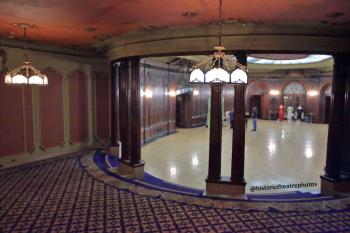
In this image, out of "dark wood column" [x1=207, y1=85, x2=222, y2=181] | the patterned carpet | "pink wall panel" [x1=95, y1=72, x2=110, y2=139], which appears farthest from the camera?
"pink wall panel" [x1=95, y1=72, x2=110, y2=139]

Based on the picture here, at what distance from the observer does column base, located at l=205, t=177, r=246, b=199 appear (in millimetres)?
Answer: 5496

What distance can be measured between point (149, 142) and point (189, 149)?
194cm

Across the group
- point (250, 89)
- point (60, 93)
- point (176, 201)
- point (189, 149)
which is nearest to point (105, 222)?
point (176, 201)

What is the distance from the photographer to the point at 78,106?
903cm

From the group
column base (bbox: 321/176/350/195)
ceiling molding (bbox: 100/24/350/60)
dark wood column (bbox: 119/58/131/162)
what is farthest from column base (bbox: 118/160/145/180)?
column base (bbox: 321/176/350/195)

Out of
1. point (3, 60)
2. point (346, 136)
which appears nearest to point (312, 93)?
point (346, 136)

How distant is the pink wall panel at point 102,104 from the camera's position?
30.9 ft

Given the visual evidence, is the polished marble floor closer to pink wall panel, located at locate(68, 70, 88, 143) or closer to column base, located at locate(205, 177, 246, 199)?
column base, located at locate(205, 177, 246, 199)

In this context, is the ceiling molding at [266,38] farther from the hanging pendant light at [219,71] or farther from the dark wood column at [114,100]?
the dark wood column at [114,100]

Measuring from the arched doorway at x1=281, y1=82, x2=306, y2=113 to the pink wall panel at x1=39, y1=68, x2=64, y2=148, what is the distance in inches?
641

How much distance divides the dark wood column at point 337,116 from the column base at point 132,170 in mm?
4166

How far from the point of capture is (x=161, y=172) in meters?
7.54

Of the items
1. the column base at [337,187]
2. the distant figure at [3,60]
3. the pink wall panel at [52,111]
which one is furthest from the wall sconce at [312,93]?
the distant figure at [3,60]

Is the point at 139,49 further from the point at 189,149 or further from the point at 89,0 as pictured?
the point at 189,149
